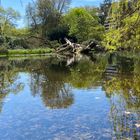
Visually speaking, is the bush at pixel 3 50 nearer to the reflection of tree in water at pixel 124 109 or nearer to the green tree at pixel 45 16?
the green tree at pixel 45 16

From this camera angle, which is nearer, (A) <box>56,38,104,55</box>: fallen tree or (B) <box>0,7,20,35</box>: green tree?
(A) <box>56,38,104,55</box>: fallen tree

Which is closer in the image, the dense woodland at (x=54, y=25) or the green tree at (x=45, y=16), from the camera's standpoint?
the dense woodland at (x=54, y=25)

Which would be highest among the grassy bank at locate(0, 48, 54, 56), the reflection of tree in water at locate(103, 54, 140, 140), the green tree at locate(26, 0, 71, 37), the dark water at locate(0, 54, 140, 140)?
the green tree at locate(26, 0, 71, 37)

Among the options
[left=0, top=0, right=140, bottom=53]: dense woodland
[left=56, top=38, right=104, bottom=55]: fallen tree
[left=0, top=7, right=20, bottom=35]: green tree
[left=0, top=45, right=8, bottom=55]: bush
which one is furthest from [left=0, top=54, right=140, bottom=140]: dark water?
[left=0, top=7, right=20, bottom=35]: green tree

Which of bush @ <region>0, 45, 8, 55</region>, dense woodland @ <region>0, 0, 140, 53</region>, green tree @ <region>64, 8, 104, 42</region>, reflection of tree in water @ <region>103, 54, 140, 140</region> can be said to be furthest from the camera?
dense woodland @ <region>0, 0, 140, 53</region>

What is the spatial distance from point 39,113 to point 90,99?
2234mm

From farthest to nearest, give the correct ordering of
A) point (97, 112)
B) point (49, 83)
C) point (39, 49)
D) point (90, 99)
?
point (39, 49)
point (49, 83)
point (90, 99)
point (97, 112)

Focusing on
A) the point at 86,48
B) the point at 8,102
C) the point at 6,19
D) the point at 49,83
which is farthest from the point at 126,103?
the point at 6,19

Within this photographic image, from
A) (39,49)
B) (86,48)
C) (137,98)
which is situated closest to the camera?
(137,98)

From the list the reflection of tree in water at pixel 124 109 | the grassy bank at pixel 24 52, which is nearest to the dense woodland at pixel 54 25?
the grassy bank at pixel 24 52

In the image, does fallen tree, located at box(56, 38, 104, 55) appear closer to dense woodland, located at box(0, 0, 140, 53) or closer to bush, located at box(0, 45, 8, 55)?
dense woodland, located at box(0, 0, 140, 53)

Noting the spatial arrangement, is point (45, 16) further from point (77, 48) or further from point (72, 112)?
point (72, 112)

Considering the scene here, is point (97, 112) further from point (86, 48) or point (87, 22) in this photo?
point (87, 22)

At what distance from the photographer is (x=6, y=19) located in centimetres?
6366
